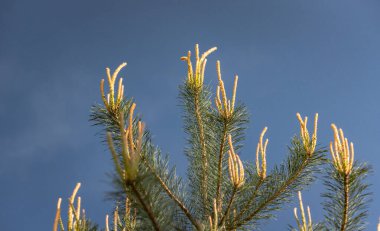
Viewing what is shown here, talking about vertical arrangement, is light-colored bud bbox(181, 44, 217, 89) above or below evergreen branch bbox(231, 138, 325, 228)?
above

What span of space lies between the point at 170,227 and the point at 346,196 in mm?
1069

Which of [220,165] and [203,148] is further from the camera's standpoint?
[203,148]


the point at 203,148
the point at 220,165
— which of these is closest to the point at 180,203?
the point at 220,165

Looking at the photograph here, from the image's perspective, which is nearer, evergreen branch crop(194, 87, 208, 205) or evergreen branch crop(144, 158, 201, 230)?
evergreen branch crop(144, 158, 201, 230)

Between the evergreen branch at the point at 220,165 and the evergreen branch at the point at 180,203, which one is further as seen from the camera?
the evergreen branch at the point at 220,165

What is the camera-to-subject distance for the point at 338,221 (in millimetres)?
2453

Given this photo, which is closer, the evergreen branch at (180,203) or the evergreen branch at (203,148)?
the evergreen branch at (180,203)

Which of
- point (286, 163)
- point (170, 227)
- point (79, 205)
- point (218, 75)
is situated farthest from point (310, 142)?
point (79, 205)

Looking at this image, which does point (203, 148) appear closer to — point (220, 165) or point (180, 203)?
point (220, 165)

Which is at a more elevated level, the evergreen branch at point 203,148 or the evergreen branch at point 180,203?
the evergreen branch at point 203,148

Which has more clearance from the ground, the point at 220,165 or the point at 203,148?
the point at 203,148

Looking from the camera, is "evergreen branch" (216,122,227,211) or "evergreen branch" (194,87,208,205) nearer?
"evergreen branch" (216,122,227,211)

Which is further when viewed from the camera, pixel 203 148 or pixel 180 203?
pixel 203 148

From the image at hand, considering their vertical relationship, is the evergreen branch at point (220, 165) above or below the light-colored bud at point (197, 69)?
below
